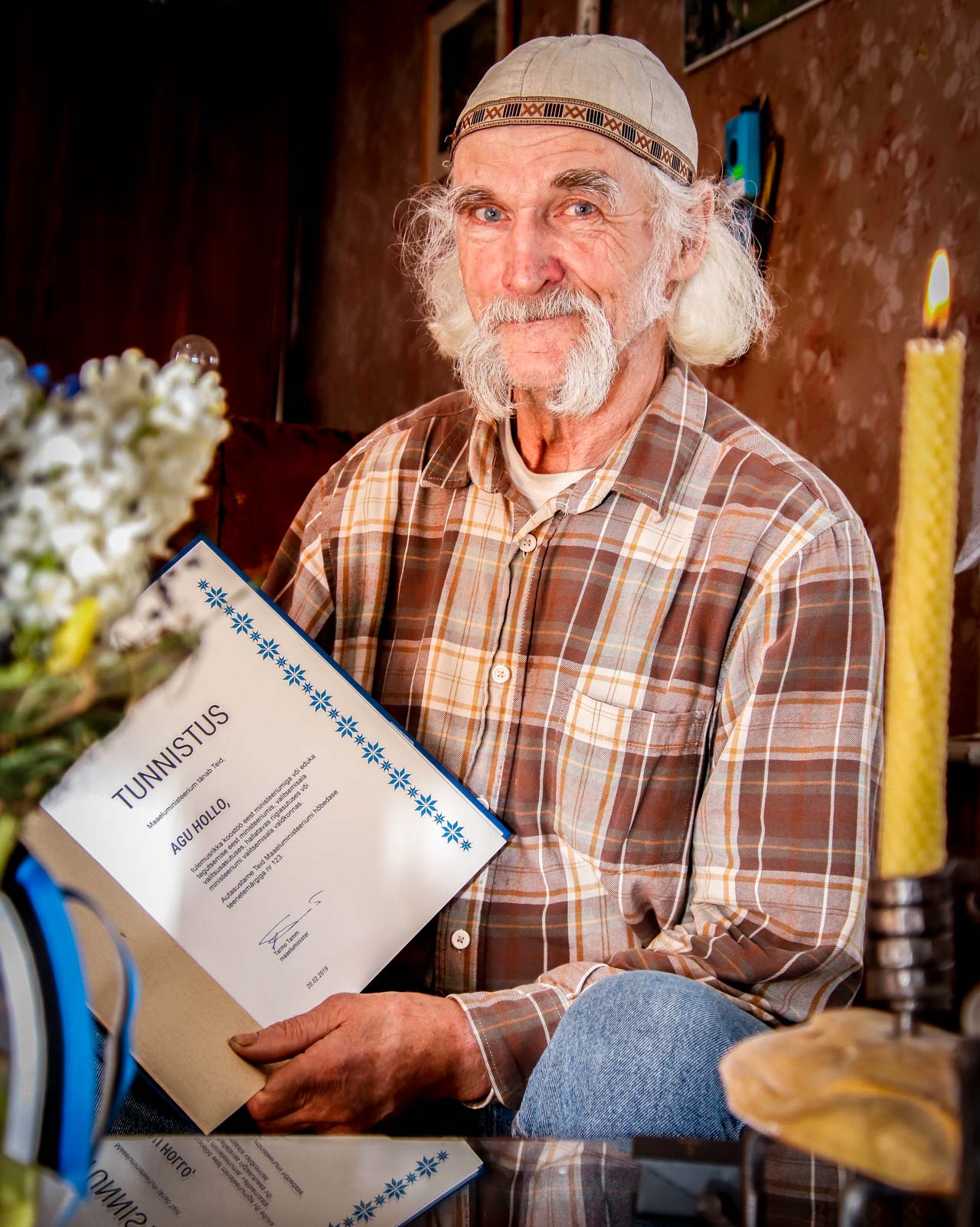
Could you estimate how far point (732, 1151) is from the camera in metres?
0.59

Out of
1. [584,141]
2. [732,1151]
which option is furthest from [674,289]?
[732,1151]

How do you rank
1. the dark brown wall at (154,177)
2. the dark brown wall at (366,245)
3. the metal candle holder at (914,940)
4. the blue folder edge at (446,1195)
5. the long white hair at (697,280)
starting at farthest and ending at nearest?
the dark brown wall at (154,177), the dark brown wall at (366,245), the long white hair at (697,280), the blue folder edge at (446,1195), the metal candle holder at (914,940)

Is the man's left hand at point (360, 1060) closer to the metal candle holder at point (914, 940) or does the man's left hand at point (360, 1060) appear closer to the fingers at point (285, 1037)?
the fingers at point (285, 1037)

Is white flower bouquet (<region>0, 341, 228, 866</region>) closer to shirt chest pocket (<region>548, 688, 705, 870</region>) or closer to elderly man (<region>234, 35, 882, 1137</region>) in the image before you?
elderly man (<region>234, 35, 882, 1137</region>)

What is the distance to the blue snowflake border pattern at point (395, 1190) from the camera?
26.4 inches

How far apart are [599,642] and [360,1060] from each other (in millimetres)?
463

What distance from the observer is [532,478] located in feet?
4.51

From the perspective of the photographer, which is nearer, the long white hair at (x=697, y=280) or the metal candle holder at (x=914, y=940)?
the metal candle holder at (x=914, y=940)

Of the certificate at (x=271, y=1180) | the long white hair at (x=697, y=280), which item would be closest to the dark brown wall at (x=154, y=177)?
the long white hair at (x=697, y=280)

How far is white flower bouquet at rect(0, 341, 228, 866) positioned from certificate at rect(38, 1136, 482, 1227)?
0.35 m

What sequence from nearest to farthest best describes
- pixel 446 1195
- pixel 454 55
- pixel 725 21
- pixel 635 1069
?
pixel 446 1195 → pixel 635 1069 → pixel 725 21 → pixel 454 55

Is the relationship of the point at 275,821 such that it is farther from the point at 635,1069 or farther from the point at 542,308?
the point at 542,308

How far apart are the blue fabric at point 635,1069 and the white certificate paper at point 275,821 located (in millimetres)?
249

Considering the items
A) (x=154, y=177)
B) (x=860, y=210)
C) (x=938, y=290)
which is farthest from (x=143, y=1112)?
(x=154, y=177)
